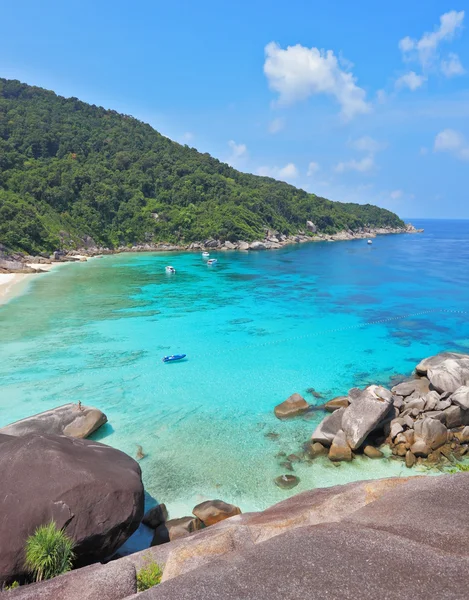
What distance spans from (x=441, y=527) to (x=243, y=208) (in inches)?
4560

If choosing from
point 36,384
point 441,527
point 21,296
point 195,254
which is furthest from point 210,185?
point 441,527

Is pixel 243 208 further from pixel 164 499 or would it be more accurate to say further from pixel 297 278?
pixel 164 499

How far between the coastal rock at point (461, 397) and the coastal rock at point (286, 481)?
8652 millimetres

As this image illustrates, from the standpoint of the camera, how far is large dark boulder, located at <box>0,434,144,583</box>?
9.30 metres

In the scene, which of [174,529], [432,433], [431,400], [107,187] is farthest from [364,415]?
[107,187]

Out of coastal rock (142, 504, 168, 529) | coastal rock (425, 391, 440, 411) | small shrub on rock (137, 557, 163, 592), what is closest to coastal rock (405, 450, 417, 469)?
coastal rock (425, 391, 440, 411)

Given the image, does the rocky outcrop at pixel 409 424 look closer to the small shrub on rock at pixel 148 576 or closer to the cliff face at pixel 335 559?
the cliff face at pixel 335 559

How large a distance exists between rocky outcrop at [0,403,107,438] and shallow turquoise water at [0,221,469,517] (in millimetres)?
915

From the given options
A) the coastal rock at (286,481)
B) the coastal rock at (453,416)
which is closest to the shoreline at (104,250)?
the coastal rock at (286,481)

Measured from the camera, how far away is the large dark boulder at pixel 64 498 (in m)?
9.30

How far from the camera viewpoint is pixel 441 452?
16781 mm

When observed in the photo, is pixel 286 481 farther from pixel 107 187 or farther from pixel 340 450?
pixel 107 187

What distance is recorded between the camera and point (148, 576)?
7645mm

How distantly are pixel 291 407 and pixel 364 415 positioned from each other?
447cm
